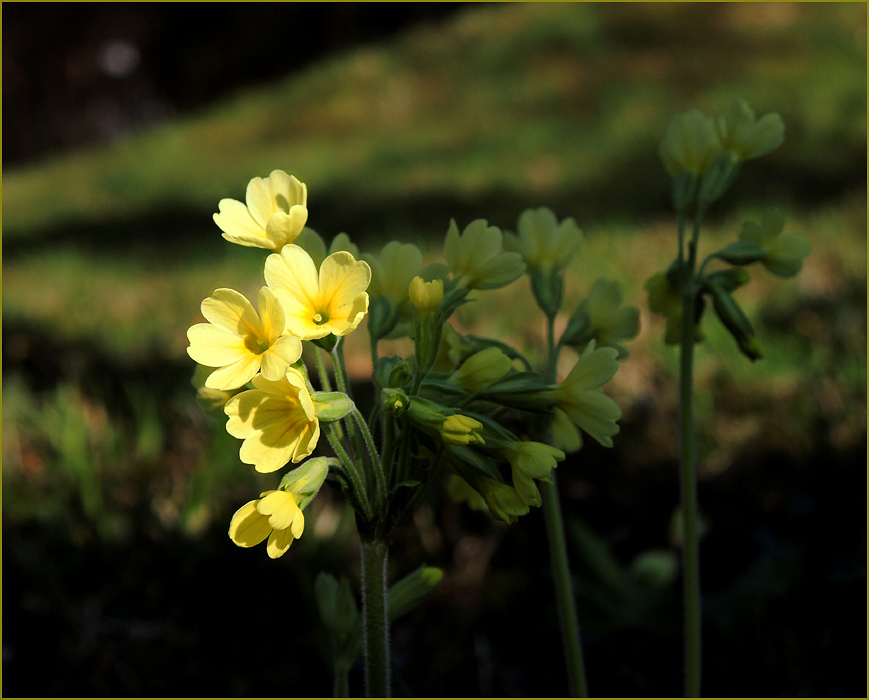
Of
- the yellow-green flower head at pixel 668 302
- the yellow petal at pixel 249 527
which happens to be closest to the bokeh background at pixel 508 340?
the yellow petal at pixel 249 527

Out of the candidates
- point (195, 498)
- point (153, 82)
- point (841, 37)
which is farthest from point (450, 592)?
point (153, 82)

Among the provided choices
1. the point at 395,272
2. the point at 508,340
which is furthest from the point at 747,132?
the point at 508,340

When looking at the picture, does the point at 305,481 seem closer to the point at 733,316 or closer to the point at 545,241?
the point at 545,241

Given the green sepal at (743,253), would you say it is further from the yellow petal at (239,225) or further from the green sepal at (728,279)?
the yellow petal at (239,225)

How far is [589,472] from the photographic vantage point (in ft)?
6.61

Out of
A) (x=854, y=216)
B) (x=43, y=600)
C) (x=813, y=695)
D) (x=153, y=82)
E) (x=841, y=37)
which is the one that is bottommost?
(x=813, y=695)

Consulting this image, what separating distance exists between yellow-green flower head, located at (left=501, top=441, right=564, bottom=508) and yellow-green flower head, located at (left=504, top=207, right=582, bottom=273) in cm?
40

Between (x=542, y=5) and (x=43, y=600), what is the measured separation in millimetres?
7195

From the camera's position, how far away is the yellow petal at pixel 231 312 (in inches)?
34.1

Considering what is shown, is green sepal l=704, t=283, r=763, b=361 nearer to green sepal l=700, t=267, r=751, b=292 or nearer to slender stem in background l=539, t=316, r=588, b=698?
green sepal l=700, t=267, r=751, b=292

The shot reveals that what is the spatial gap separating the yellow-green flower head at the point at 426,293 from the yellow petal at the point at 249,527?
290 millimetres

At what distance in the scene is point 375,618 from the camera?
3.18 ft

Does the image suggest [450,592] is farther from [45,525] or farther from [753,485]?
[45,525]

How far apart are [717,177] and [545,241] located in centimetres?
28
